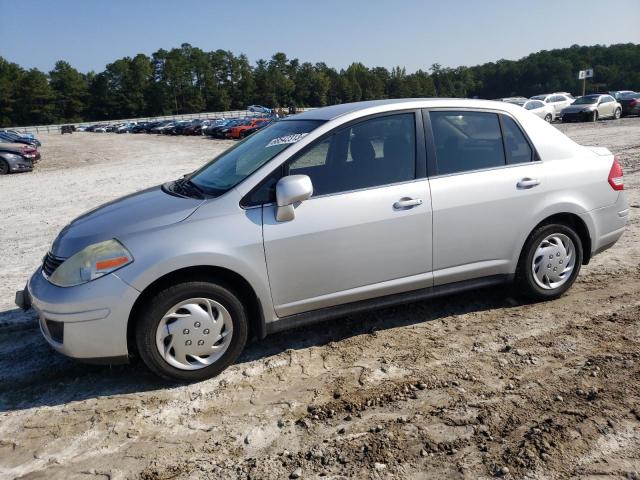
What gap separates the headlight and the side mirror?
40.5 inches

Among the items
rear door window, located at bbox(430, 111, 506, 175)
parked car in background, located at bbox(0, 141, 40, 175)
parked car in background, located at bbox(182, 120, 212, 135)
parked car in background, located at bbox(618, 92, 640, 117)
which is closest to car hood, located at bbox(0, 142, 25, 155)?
parked car in background, located at bbox(0, 141, 40, 175)

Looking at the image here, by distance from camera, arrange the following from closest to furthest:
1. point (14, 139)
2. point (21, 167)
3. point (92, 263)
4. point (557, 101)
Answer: point (92, 263)
point (21, 167)
point (14, 139)
point (557, 101)

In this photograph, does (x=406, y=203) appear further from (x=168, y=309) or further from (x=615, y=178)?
(x=615, y=178)

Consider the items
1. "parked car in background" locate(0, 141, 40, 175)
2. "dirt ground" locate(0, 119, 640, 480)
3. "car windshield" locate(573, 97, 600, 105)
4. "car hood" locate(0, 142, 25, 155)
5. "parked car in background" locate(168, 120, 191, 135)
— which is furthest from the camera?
"parked car in background" locate(168, 120, 191, 135)

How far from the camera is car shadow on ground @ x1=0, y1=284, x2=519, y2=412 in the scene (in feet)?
12.0

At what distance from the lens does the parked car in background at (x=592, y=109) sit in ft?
97.0

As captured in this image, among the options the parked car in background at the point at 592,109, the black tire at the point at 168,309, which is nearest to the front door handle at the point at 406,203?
the black tire at the point at 168,309

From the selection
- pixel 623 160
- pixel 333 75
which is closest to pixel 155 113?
pixel 333 75

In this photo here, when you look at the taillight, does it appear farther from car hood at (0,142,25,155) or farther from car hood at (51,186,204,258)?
car hood at (0,142,25,155)

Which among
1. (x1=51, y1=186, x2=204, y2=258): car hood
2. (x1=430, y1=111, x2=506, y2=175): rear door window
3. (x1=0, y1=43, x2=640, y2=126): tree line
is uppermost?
(x1=0, y1=43, x2=640, y2=126): tree line

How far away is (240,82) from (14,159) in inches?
5208

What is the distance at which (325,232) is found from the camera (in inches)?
148

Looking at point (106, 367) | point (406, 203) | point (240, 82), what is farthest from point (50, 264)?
point (240, 82)

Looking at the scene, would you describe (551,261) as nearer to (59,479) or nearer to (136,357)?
(136,357)
